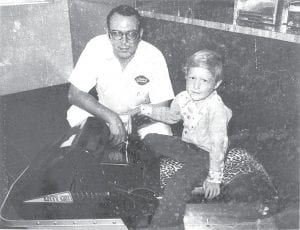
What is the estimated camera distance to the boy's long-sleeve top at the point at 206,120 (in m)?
Answer: 1.33

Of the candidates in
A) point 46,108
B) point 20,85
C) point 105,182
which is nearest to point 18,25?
point 20,85

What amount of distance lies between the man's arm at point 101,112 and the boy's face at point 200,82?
1.21 ft

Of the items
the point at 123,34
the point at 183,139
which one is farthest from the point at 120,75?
the point at 183,139

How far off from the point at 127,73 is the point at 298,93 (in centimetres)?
87

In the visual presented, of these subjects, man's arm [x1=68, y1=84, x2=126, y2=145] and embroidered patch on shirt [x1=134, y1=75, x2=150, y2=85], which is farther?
embroidered patch on shirt [x1=134, y1=75, x2=150, y2=85]

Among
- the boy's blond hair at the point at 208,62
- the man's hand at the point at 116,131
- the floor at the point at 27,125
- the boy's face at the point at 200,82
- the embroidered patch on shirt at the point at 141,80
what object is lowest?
the floor at the point at 27,125

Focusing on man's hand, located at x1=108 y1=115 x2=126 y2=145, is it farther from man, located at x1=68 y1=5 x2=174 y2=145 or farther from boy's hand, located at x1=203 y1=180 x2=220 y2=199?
boy's hand, located at x1=203 y1=180 x2=220 y2=199

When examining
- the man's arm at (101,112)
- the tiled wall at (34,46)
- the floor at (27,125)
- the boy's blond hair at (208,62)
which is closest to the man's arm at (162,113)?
the man's arm at (101,112)

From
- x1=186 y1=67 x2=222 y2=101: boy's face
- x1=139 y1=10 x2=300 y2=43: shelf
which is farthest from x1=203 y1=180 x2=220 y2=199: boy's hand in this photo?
x1=139 y1=10 x2=300 y2=43: shelf

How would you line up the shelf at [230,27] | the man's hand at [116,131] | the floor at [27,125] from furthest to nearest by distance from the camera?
the floor at [27,125] → the man's hand at [116,131] → the shelf at [230,27]

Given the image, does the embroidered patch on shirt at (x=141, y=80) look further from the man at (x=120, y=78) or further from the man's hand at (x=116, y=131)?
the man's hand at (x=116, y=131)

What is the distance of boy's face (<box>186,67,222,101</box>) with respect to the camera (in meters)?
1.38

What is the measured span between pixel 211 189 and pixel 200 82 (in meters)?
0.43

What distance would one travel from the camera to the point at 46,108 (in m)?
3.06
